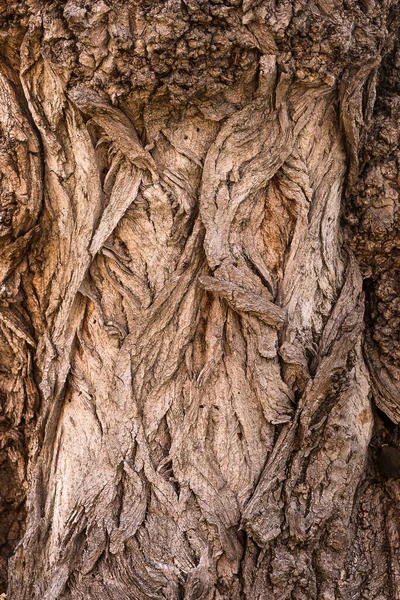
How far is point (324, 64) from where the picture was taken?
2.62m

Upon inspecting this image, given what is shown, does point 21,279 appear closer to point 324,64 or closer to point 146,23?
Result: point 146,23

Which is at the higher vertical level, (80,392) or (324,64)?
(324,64)

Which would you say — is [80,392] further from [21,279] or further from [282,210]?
[282,210]

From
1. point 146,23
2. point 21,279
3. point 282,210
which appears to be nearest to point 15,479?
point 21,279

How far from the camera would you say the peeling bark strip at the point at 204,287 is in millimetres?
2584

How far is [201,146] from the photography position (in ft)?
8.93

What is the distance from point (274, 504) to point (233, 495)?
0.16 metres

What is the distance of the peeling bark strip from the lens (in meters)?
2.58

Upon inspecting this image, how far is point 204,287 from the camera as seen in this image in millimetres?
2674

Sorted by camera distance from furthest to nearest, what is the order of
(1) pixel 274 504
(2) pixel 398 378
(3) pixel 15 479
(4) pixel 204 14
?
(3) pixel 15 479, (2) pixel 398 378, (1) pixel 274 504, (4) pixel 204 14

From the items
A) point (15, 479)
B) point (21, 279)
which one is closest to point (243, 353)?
point (21, 279)

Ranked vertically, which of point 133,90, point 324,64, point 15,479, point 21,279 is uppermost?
point 324,64

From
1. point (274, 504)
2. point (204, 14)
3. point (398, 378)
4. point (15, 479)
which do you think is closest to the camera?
point (204, 14)

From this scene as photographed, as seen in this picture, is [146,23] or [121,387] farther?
[121,387]
